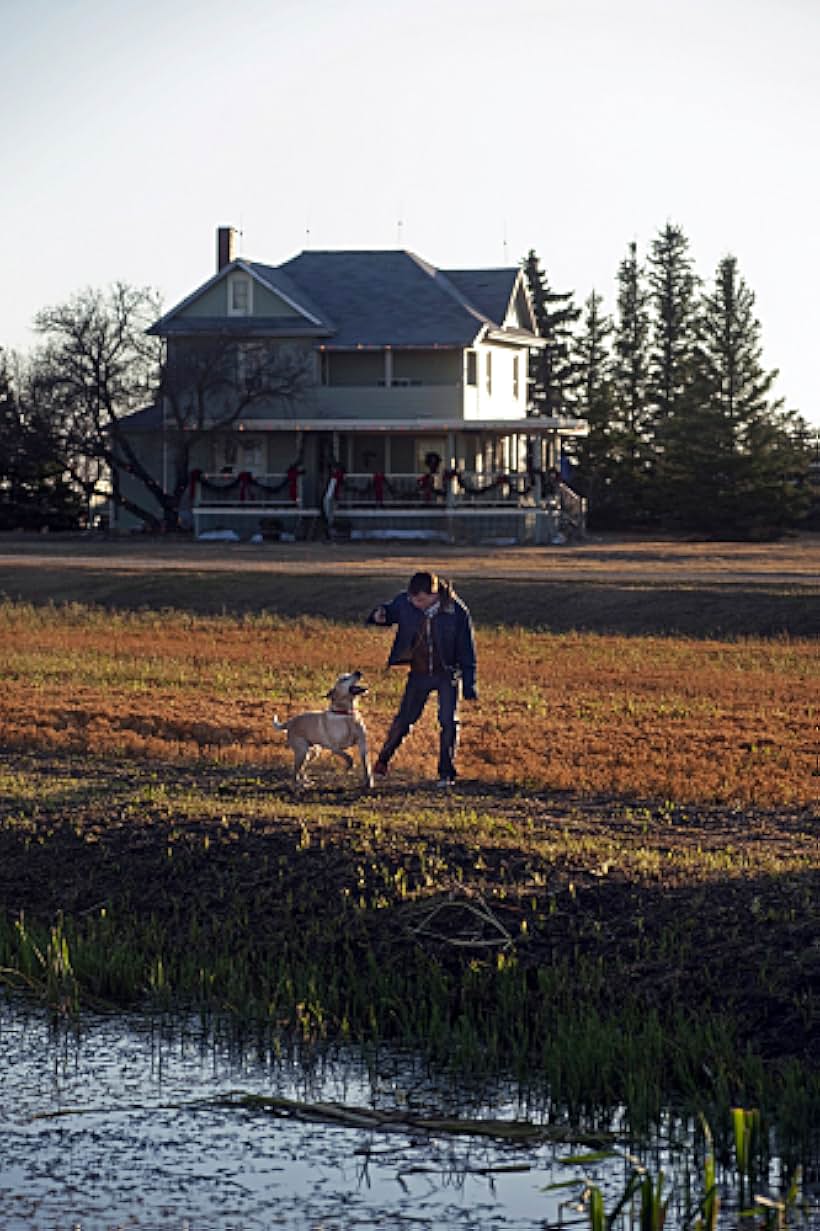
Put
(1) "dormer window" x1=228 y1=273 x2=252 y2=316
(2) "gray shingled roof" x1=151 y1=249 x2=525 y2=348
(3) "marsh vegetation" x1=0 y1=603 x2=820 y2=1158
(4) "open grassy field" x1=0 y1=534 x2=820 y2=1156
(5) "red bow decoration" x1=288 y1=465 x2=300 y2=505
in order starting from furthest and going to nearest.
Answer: (1) "dormer window" x1=228 y1=273 x2=252 y2=316 → (2) "gray shingled roof" x1=151 y1=249 x2=525 y2=348 → (5) "red bow decoration" x1=288 y1=465 x2=300 y2=505 → (4) "open grassy field" x1=0 y1=534 x2=820 y2=1156 → (3) "marsh vegetation" x1=0 y1=603 x2=820 y2=1158

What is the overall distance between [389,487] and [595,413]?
18.2 meters

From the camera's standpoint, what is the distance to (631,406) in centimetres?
7906

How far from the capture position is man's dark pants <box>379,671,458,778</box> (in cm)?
1625

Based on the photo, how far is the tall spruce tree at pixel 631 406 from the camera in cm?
7119

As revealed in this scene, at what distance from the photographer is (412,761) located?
18297mm

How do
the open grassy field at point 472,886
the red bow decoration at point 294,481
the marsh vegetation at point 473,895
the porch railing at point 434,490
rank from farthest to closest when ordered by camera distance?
the red bow decoration at point 294,481 → the porch railing at point 434,490 → the open grassy field at point 472,886 → the marsh vegetation at point 473,895

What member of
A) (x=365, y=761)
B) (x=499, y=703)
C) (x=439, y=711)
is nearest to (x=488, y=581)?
(x=499, y=703)

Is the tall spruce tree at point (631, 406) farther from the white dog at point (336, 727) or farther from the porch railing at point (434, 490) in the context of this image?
the white dog at point (336, 727)

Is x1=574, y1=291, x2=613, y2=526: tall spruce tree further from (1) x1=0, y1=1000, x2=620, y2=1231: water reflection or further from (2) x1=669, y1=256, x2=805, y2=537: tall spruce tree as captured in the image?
(1) x1=0, y1=1000, x2=620, y2=1231: water reflection

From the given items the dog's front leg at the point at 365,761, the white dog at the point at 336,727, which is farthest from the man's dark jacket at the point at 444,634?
the dog's front leg at the point at 365,761

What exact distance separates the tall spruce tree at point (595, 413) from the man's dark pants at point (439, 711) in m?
55.2

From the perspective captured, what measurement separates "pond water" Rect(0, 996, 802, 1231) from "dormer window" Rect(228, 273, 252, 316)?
5168cm

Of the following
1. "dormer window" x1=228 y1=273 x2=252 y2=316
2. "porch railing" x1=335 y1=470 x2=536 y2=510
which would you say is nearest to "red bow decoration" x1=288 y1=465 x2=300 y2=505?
"porch railing" x1=335 y1=470 x2=536 y2=510

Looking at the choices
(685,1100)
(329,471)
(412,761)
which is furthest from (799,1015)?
(329,471)
